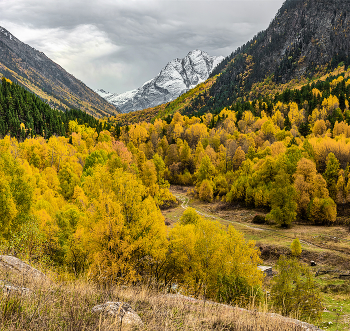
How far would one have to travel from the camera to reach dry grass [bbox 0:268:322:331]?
6.12 metres

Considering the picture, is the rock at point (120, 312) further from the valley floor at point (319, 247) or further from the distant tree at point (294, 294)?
the valley floor at point (319, 247)

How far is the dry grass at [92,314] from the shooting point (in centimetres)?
612

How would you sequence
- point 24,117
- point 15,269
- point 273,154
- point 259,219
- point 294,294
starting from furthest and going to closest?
point 24,117, point 273,154, point 259,219, point 294,294, point 15,269

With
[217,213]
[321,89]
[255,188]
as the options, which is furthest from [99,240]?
[321,89]

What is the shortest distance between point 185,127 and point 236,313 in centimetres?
12814

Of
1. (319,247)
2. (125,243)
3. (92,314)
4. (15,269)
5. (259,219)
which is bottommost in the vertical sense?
(259,219)

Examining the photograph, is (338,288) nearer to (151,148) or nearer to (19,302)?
(19,302)

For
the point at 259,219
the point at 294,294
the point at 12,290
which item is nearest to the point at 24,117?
the point at 259,219

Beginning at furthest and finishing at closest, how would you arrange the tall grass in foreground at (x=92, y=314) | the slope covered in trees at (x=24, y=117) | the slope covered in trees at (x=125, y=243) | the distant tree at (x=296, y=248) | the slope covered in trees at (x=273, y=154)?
1. the slope covered in trees at (x=24, y=117)
2. the slope covered in trees at (x=273, y=154)
3. the distant tree at (x=296, y=248)
4. the slope covered in trees at (x=125, y=243)
5. the tall grass in foreground at (x=92, y=314)

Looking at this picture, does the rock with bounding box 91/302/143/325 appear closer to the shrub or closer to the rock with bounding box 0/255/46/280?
the rock with bounding box 0/255/46/280

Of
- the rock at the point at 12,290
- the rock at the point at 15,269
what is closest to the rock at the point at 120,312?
the rock at the point at 12,290

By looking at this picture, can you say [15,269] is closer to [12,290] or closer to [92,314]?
[12,290]

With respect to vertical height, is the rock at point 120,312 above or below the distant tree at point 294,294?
above

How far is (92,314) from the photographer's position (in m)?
6.83
